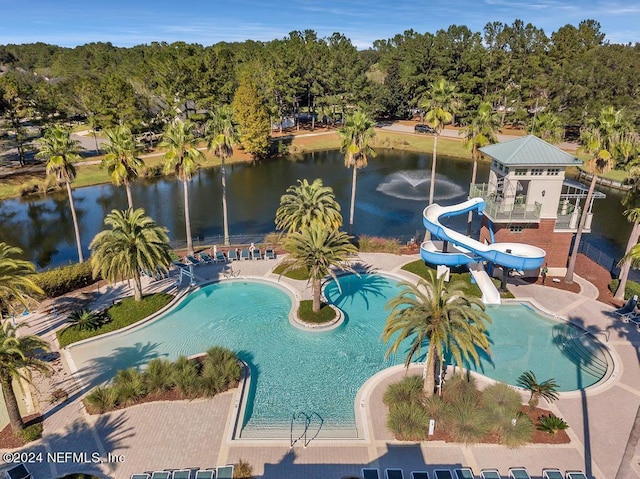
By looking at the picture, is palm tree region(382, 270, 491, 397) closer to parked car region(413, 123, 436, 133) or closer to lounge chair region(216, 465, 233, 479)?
lounge chair region(216, 465, 233, 479)

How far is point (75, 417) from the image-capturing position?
2197cm

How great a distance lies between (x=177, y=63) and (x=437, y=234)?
6175 cm

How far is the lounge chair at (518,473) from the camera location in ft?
60.2

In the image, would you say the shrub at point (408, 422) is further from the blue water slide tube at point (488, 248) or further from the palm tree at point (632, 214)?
the palm tree at point (632, 214)

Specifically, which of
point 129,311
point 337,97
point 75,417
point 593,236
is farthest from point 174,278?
point 337,97

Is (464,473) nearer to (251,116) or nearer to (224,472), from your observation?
(224,472)

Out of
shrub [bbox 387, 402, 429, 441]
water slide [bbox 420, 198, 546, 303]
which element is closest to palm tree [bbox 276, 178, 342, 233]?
water slide [bbox 420, 198, 546, 303]

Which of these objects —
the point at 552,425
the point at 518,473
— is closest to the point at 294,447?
the point at 518,473

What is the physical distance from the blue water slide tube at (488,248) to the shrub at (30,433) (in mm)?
27807

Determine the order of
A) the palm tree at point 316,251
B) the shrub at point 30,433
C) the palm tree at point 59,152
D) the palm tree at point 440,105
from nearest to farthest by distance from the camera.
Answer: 1. the shrub at point 30,433
2. the palm tree at point 316,251
3. the palm tree at point 59,152
4. the palm tree at point 440,105

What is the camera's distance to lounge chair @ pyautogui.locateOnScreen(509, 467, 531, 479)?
18.4 meters

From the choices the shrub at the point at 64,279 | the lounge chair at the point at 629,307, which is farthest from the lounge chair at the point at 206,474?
the lounge chair at the point at 629,307

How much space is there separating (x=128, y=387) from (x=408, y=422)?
14.3 meters

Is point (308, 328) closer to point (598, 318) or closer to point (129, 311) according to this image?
point (129, 311)
